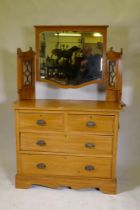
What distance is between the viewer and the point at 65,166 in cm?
238

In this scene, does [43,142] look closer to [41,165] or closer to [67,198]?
[41,165]

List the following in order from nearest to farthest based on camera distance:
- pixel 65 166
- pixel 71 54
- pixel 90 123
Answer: pixel 90 123 → pixel 65 166 → pixel 71 54

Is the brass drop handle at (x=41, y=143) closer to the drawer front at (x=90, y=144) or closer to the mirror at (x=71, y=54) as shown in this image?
the drawer front at (x=90, y=144)

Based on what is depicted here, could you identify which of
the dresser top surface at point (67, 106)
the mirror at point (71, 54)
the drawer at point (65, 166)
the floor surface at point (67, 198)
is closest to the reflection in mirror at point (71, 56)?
the mirror at point (71, 54)

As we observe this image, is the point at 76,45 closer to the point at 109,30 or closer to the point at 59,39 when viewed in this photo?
the point at 59,39

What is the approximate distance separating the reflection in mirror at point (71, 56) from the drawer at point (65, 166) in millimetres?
805

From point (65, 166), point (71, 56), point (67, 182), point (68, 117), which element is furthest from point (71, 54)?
point (67, 182)

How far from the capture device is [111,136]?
7.47 feet

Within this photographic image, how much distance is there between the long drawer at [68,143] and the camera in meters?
2.30

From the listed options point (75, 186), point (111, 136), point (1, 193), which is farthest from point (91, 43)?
point (1, 193)

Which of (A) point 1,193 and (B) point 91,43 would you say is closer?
(A) point 1,193

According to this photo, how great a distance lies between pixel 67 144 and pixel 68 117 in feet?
0.85

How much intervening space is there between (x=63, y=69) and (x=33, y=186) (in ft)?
4.02

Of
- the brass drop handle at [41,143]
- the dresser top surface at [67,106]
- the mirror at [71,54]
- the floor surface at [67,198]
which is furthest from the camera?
the mirror at [71,54]
